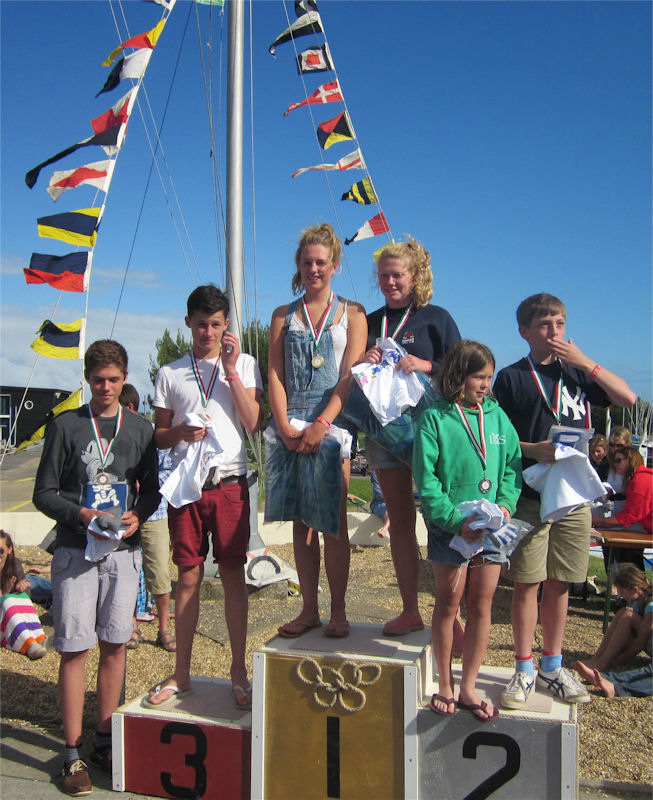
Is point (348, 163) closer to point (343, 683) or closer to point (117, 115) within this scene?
point (117, 115)

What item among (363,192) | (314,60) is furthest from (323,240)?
(314,60)

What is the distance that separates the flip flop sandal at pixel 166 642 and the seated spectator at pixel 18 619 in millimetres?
766

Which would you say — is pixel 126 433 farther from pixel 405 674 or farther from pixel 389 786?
pixel 389 786

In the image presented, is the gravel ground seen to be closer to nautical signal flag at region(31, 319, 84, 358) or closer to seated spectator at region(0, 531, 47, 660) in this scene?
seated spectator at region(0, 531, 47, 660)

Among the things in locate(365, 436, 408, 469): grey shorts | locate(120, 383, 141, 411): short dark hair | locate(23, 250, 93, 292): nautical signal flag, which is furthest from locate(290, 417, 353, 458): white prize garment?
locate(23, 250, 93, 292): nautical signal flag

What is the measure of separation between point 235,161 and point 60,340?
9.22 ft

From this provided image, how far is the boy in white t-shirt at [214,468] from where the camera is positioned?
10.2 feet

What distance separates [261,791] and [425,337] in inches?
82.5

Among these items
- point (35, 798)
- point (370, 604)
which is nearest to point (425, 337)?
point (35, 798)

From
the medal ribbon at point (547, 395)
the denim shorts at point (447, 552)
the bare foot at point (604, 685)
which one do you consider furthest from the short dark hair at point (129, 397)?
the bare foot at point (604, 685)

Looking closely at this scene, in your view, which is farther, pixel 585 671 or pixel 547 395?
pixel 585 671

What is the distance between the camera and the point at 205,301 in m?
3.14

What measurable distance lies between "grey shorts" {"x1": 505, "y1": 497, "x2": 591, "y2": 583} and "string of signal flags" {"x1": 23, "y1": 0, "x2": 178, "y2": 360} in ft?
12.3

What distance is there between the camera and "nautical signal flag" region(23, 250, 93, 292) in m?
5.33
